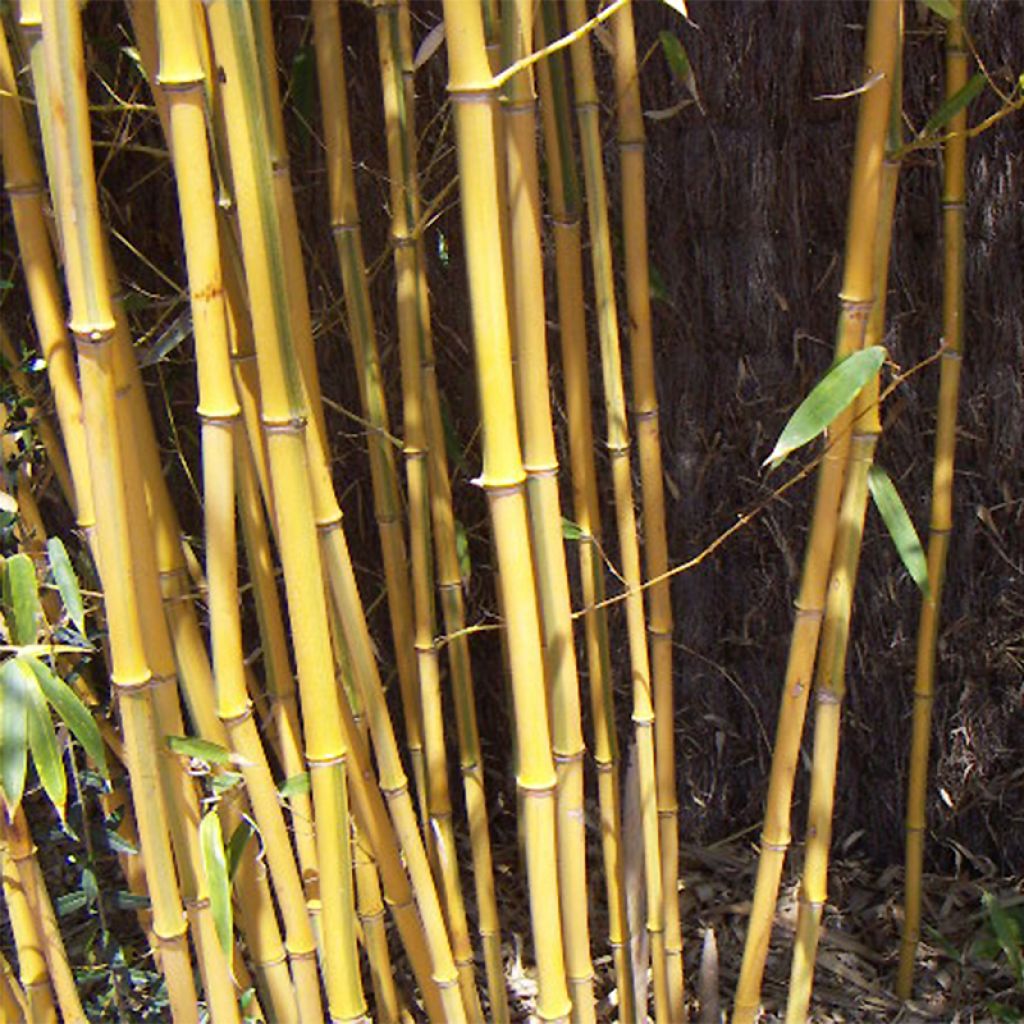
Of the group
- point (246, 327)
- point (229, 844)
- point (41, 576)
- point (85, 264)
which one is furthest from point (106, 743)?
point (85, 264)

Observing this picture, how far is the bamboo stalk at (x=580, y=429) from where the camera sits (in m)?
1.04

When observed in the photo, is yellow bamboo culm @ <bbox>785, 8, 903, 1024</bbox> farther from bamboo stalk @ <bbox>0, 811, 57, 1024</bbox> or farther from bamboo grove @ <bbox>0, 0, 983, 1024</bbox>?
bamboo stalk @ <bbox>0, 811, 57, 1024</bbox>

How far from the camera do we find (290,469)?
0.83m

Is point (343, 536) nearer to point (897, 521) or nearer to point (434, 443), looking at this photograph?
point (434, 443)

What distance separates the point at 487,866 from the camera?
1.36 meters

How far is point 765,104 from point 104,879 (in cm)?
127

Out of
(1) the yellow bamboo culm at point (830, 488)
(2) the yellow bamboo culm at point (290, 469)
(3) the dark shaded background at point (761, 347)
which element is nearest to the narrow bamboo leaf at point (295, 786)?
(2) the yellow bamboo culm at point (290, 469)

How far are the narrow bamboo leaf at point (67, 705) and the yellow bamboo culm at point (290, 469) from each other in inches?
8.4

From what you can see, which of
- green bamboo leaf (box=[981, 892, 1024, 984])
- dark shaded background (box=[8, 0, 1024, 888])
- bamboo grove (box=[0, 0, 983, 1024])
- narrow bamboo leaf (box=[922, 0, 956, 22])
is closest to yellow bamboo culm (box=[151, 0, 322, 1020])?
bamboo grove (box=[0, 0, 983, 1024])

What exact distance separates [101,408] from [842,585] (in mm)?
558

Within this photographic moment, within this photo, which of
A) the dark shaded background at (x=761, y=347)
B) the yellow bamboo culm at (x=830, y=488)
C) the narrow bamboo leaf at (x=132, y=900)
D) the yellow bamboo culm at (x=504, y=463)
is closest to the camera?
the yellow bamboo culm at (x=504, y=463)

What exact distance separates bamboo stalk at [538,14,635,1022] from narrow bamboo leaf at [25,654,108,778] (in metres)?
0.38

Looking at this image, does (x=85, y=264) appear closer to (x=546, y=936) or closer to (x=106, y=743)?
(x=546, y=936)

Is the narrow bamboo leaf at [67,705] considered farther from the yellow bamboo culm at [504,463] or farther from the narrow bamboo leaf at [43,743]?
the yellow bamboo culm at [504,463]
